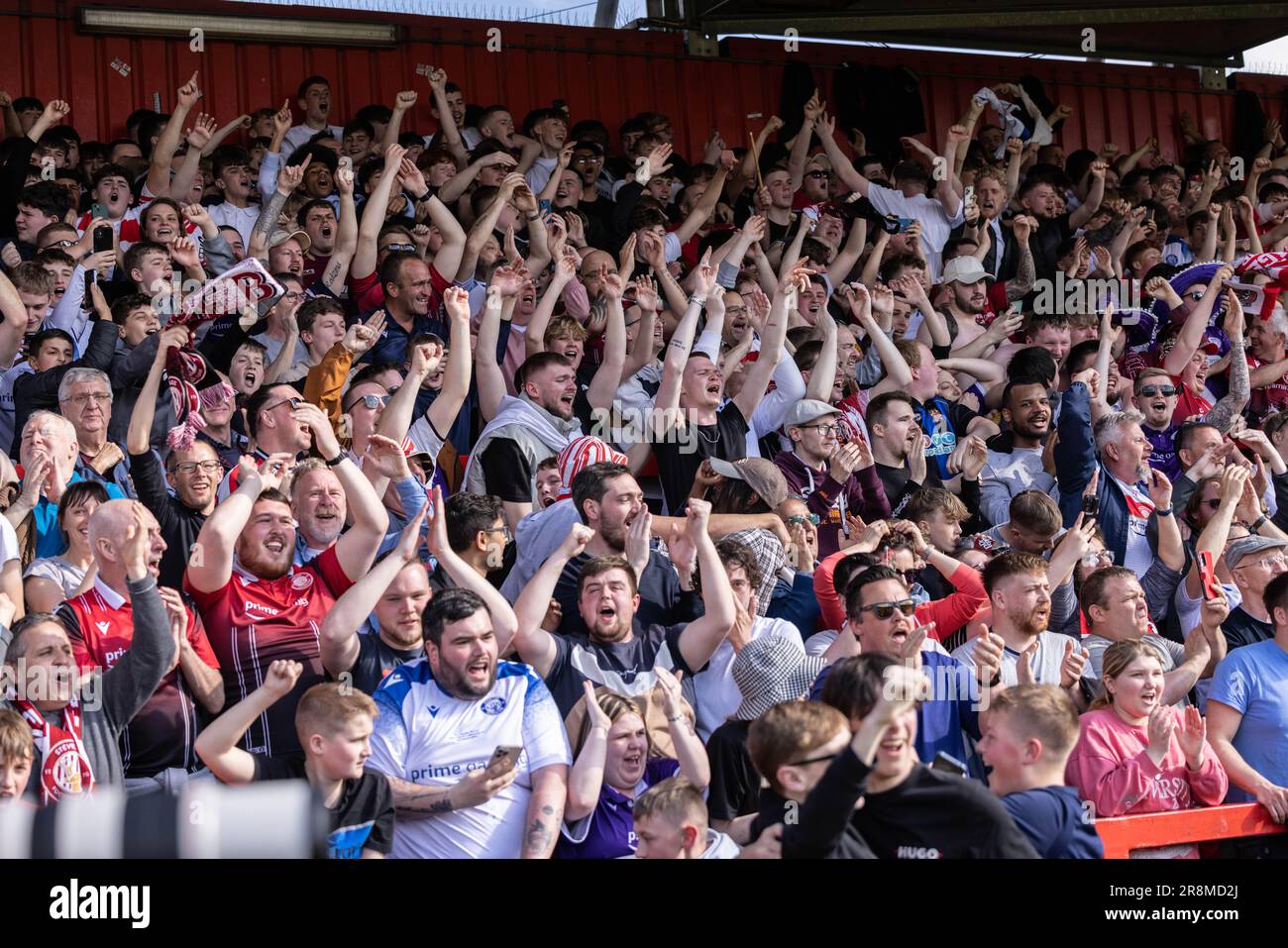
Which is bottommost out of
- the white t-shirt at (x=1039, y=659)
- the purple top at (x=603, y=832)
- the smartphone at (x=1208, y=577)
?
the purple top at (x=603, y=832)

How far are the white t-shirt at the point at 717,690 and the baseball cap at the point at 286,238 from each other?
12.1ft

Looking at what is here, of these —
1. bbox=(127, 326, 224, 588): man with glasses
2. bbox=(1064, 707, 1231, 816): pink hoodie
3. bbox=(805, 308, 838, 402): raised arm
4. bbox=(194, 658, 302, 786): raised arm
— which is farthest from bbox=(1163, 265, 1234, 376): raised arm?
bbox=(194, 658, 302, 786): raised arm

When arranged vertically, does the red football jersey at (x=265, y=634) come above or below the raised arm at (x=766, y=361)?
below

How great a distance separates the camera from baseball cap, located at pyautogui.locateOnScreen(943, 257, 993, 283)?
31.9 ft

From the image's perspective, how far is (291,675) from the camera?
4574 mm

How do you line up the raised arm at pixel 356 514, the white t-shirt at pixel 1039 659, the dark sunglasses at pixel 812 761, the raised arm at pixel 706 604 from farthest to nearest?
the white t-shirt at pixel 1039 659, the raised arm at pixel 356 514, the raised arm at pixel 706 604, the dark sunglasses at pixel 812 761

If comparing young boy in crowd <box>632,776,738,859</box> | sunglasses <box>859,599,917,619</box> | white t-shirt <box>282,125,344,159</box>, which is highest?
white t-shirt <box>282,125,344,159</box>

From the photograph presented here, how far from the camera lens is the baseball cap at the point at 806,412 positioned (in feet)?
23.7

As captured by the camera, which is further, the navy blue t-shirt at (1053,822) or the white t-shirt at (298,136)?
the white t-shirt at (298,136)

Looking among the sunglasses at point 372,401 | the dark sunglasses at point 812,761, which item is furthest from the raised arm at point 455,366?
the dark sunglasses at point 812,761

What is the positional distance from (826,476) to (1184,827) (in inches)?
102

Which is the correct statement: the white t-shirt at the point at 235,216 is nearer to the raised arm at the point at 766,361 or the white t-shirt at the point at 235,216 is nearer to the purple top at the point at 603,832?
the raised arm at the point at 766,361

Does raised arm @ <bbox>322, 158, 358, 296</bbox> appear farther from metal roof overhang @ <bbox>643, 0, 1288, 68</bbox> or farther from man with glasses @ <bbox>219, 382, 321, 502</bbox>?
metal roof overhang @ <bbox>643, 0, 1288, 68</bbox>

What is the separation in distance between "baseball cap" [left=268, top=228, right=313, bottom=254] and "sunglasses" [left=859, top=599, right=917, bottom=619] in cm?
404
